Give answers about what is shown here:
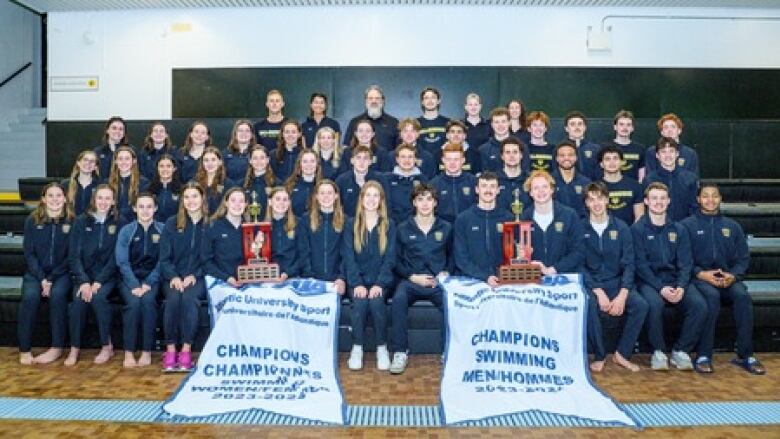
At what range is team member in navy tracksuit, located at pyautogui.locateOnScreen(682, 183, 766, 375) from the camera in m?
Result: 5.11

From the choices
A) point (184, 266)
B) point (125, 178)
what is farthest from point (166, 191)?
point (184, 266)

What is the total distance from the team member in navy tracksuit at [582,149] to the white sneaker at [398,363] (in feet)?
10.4

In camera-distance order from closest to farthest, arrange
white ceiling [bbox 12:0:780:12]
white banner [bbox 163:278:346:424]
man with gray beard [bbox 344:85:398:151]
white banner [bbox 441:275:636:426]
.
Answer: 1. white banner [bbox 163:278:346:424]
2. white banner [bbox 441:275:636:426]
3. man with gray beard [bbox 344:85:398:151]
4. white ceiling [bbox 12:0:780:12]

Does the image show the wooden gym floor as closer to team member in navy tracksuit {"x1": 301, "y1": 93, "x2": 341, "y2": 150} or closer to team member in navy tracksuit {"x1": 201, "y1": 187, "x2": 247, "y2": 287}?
team member in navy tracksuit {"x1": 201, "y1": 187, "x2": 247, "y2": 287}

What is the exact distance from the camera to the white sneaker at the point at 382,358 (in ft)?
16.6

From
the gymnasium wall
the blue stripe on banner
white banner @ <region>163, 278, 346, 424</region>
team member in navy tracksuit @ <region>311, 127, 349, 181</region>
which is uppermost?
the gymnasium wall

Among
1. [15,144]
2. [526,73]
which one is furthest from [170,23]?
[526,73]

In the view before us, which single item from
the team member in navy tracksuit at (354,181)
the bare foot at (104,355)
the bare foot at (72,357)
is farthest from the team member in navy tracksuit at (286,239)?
the bare foot at (72,357)

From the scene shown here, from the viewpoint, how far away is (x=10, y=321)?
5.73 meters

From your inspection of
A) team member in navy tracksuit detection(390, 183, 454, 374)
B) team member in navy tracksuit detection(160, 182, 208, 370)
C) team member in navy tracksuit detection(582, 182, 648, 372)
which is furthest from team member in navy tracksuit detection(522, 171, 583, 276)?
team member in navy tracksuit detection(160, 182, 208, 370)

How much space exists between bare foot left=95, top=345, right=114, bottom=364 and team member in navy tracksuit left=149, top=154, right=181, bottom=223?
1486 mm

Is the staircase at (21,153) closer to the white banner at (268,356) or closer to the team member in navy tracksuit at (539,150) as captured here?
the white banner at (268,356)

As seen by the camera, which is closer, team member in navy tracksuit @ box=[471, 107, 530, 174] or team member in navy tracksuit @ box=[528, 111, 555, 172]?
team member in navy tracksuit @ box=[471, 107, 530, 174]

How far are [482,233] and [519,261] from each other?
1.79 ft
